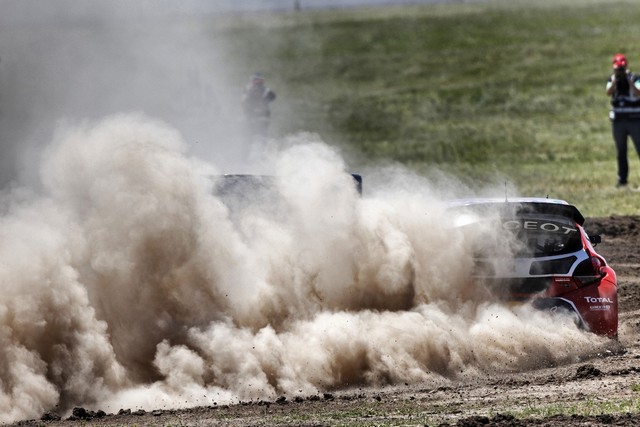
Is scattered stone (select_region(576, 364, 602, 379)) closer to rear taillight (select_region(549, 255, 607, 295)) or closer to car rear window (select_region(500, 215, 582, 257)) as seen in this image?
rear taillight (select_region(549, 255, 607, 295))

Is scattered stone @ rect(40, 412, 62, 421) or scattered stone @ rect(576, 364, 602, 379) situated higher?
scattered stone @ rect(576, 364, 602, 379)

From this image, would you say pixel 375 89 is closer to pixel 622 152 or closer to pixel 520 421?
pixel 622 152

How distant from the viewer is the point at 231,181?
12781 mm

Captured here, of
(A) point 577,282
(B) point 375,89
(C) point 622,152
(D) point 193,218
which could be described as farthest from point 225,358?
(B) point 375,89

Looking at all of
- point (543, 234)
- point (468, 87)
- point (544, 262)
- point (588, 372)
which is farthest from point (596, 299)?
point (468, 87)

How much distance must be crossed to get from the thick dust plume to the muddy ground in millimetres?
340

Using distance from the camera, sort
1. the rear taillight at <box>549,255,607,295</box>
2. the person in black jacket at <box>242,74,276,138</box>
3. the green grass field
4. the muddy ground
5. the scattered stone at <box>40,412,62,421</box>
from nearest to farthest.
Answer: the muddy ground, the scattered stone at <box>40,412,62,421</box>, the rear taillight at <box>549,255,607,295</box>, the person in black jacket at <box>242,74,276,138</box>, the green grass field

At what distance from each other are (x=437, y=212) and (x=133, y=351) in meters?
3.65

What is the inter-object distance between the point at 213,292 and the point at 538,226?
3165 mm

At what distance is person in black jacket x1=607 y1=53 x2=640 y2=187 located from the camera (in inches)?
920

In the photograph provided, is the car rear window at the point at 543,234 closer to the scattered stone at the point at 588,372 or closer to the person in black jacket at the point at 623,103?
the scattered stone at the point at 588,372

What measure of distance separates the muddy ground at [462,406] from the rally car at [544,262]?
55 centimetres

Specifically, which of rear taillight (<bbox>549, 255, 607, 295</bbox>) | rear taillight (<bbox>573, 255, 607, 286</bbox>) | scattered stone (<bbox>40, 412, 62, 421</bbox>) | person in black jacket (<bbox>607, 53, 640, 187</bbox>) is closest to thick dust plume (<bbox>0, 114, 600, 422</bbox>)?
scattered stone (<bbox>40, 412, 62, 421</bbox>)

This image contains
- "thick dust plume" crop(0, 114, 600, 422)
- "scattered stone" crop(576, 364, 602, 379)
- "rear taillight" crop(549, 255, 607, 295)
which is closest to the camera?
"thick dust plume" crop(0, 114, 600, 422)
